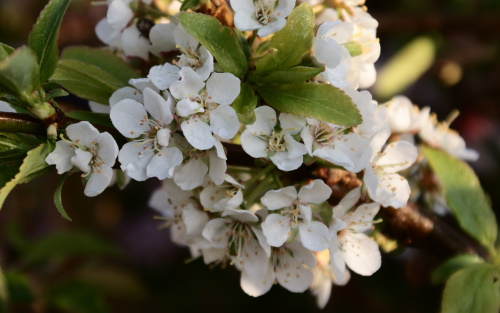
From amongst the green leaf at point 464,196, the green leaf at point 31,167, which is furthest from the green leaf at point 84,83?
the green leaf at point 464,196

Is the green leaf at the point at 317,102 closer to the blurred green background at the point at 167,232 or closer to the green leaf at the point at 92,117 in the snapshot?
the green leaf at the point at 92,117

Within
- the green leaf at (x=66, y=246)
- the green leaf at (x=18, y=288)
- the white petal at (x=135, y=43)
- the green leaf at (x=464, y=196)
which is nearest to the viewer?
the white petal at (x=135, y=43)

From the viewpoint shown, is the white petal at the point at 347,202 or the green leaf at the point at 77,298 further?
the green leaf at the point at 77,298

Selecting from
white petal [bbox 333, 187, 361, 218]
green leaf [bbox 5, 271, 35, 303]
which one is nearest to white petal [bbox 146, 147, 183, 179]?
white petal [bbox 333, 187, 361, 218]

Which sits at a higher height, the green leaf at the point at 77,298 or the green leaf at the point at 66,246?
the green leaf at the point at 66,246

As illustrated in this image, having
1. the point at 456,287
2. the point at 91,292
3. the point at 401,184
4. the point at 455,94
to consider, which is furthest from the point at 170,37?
the point at 455,94

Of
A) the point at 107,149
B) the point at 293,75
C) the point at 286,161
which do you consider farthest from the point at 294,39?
the point at 107,149

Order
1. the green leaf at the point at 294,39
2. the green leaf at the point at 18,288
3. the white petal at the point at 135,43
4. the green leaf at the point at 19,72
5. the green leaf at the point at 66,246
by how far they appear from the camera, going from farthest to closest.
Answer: the green leaf at the point at 66,246 < the green leaf at the point at 18,288 < the white petal at the point at 135,43 < the green leaf at the point at 294,39 < the green leaf at the point at 19,72
